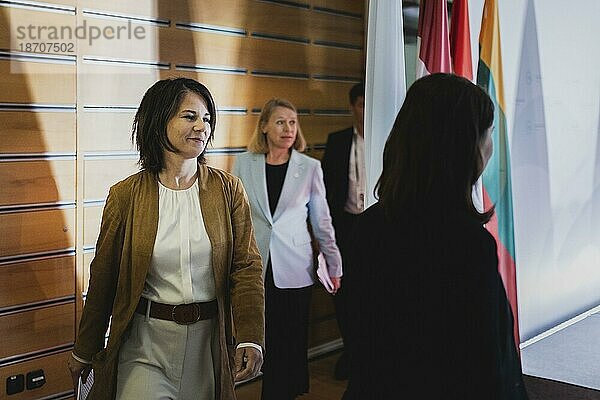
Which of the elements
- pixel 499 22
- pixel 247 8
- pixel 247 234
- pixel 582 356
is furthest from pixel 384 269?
pixel 247 8

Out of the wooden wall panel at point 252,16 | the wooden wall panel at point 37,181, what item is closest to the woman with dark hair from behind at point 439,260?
the wooden wall panel at point 37,181

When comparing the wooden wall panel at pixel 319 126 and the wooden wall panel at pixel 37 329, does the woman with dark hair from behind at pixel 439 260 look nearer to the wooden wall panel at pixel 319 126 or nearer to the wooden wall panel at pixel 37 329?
the wooden wall panel at pixel 37 329

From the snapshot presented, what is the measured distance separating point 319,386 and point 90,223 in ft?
5.92

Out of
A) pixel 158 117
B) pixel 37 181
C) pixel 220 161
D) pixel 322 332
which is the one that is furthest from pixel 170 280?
pixel 322 332

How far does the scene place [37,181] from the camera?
12.8ft

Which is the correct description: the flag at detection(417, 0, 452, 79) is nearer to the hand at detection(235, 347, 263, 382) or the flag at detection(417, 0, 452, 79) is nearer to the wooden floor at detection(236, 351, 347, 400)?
the hand at detection(235, 347, 263, 382)

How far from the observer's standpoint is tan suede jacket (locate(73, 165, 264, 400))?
110 inches

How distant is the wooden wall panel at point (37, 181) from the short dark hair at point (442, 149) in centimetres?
232

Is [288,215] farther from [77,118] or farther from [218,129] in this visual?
[77,118]

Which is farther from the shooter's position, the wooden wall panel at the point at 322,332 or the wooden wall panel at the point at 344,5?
the wooden wall panel at the point at 322,332

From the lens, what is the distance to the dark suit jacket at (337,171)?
532cm

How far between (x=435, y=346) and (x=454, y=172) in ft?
1.29

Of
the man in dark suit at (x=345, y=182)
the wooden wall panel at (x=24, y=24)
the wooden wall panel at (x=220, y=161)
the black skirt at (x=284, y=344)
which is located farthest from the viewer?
the man in dark suit at (x=345, y=182)

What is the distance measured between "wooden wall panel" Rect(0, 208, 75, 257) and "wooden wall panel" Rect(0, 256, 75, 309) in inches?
2.5
